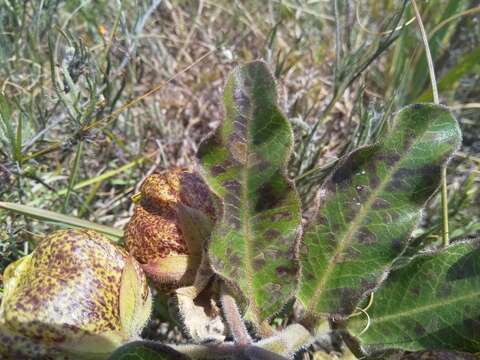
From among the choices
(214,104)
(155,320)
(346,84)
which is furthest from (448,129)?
(214,104)

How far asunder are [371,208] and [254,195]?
0.24 metres

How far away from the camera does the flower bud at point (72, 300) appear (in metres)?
1.12

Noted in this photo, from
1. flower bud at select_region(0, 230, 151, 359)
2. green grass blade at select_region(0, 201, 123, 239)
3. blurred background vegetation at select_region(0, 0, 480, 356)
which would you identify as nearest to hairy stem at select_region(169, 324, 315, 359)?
flower bud at select_region(0, 230, 151, 359)

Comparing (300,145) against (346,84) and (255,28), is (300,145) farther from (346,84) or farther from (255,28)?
(255,28)

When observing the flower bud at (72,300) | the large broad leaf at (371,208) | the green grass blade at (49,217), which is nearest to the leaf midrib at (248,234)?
the large broad leaf at (371,208)

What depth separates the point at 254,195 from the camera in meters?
1.24

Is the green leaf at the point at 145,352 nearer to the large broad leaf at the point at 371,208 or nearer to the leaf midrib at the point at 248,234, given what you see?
the leaf midrib at the point at 248,234

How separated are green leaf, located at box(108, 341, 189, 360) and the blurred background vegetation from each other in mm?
532

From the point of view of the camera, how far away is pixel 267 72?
1.16 meters

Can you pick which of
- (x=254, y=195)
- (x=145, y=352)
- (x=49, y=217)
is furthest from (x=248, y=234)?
(x=49, y=217)

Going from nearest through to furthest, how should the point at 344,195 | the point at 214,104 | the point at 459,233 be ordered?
the point at 344,195 < the point at 459,233 < the point at 214,104

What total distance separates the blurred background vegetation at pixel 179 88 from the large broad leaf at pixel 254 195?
1.44 ft

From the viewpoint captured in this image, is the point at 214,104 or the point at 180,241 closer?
the point at 180,241

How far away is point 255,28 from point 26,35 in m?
0.83
